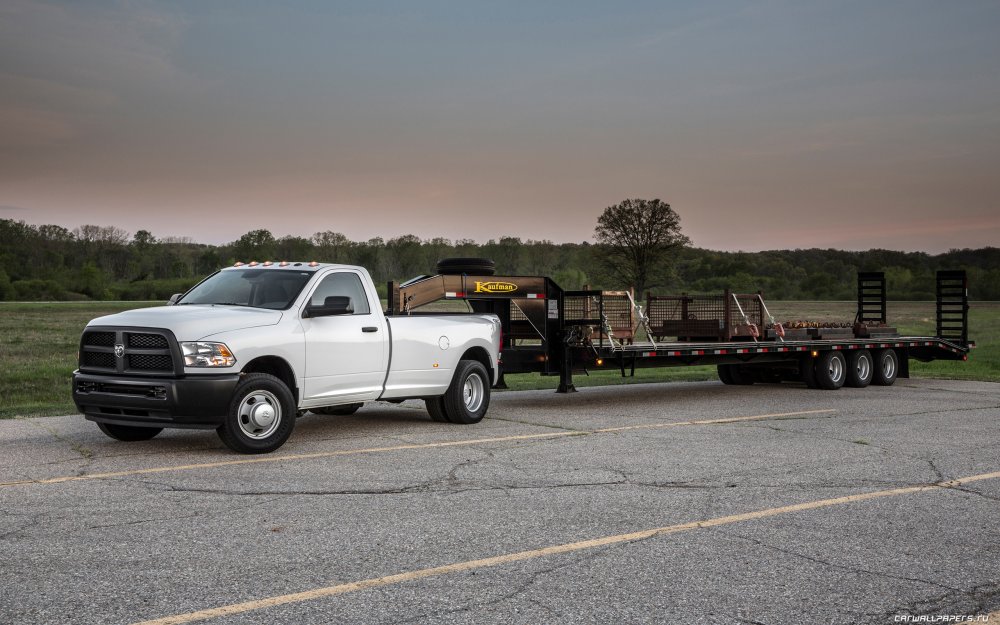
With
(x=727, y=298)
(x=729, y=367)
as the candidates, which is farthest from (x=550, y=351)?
(x=729, y=367)

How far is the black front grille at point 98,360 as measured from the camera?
32.7ft

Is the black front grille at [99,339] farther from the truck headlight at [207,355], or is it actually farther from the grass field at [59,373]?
the grass field at [59,373]

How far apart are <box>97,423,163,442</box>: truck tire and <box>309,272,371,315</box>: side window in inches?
92.9

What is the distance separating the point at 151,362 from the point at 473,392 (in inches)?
177

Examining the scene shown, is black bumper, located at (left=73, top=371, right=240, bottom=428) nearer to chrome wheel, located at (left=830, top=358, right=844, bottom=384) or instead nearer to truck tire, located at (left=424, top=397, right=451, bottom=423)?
truck tire, located at (left=424, top=397, right=451, bottom=423)

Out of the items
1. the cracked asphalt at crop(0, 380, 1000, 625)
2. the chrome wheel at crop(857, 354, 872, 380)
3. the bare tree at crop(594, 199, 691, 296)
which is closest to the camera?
the cracked asphalt at crop(0, 380, 1000, 625)

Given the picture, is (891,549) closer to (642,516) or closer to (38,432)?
(642,516)

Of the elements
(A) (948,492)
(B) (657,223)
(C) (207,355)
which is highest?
(B) (657,223)

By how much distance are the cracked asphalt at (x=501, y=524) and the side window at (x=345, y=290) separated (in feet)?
5.07

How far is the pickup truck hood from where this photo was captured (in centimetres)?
964

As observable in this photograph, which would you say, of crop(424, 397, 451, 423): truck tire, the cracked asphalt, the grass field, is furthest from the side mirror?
the grass field

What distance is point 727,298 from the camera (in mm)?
17172

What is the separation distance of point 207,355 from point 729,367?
12.9 meters

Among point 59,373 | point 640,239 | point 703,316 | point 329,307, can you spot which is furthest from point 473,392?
point 640,239
